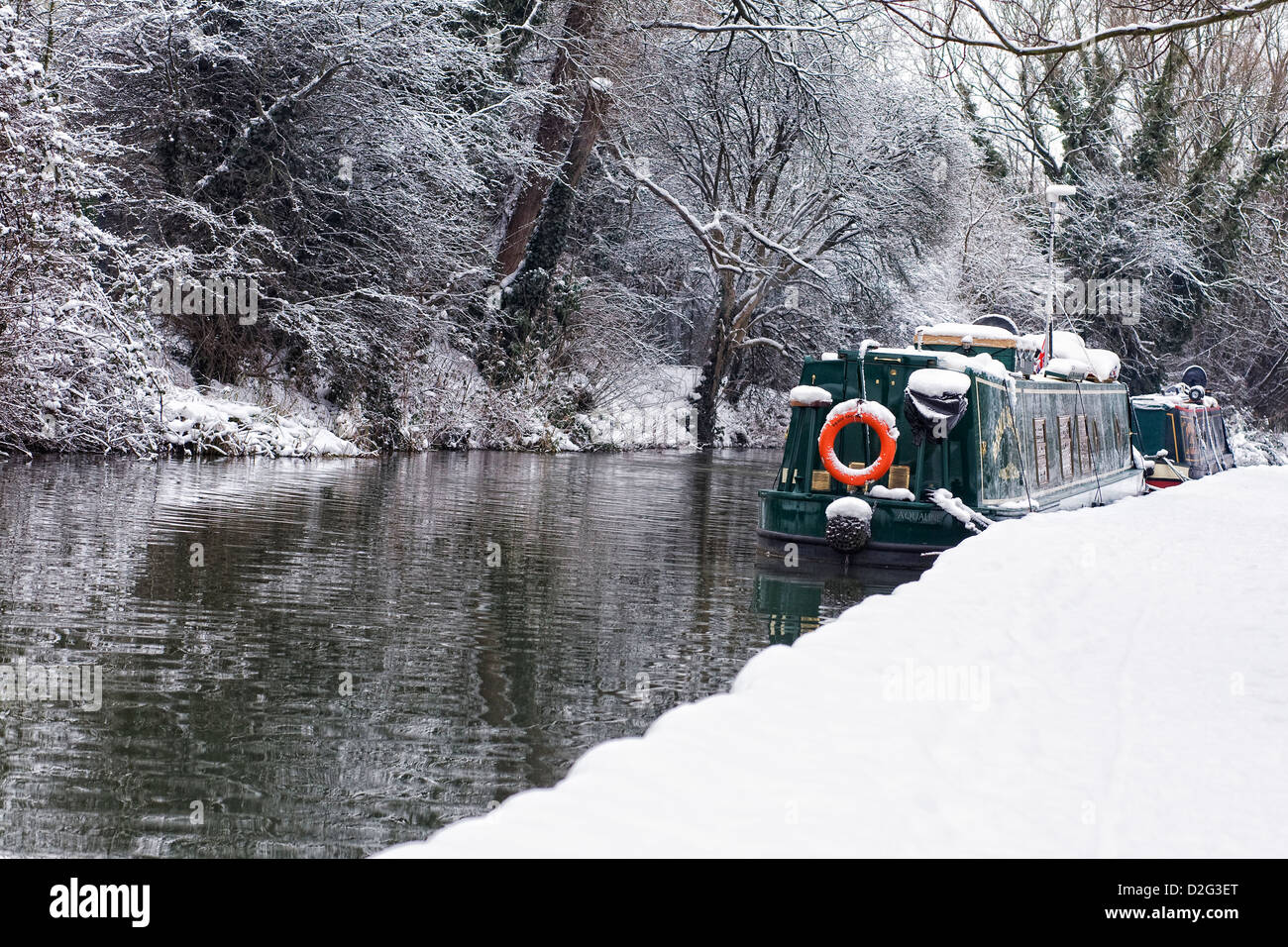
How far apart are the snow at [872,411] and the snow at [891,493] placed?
506 millimetres

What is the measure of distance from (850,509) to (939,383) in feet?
4.53

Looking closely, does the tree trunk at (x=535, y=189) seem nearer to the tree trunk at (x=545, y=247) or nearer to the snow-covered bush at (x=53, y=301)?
the tree trunk at (x=545, y=247)

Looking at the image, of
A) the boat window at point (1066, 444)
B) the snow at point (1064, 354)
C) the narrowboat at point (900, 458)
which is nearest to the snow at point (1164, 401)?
the snow at point (1064, 354)

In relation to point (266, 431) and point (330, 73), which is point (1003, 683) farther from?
point (330, 73)

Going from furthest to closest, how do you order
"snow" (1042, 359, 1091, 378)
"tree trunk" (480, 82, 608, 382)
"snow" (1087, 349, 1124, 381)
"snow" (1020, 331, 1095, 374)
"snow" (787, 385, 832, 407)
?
"tree trunk" (480, 82, 608, 382)
"snow" (1087, 349, 1124, 381)
"snow" (1042, 359, 1091, 378)
"snow" (1020, 331, 1095, 374)
"snow" (787, 385, 832, 407)

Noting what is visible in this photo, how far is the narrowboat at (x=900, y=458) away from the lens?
39.1ft

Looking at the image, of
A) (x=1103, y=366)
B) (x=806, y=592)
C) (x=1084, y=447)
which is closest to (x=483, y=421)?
(x=1103, y=366)

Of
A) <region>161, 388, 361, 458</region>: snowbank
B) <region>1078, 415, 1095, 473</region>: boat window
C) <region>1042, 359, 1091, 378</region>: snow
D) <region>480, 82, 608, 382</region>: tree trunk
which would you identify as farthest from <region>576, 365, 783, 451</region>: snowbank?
<region>1042, 359, 1091, 378</region>: snow

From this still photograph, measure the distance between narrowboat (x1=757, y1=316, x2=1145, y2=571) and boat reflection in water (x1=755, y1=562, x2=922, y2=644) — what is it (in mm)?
311

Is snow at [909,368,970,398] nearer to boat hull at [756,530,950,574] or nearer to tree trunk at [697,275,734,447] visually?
boat hull at [756,530,950,574]

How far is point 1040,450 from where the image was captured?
14844 mm

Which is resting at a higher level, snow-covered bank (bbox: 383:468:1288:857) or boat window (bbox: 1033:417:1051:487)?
boat window (bbox: 1033:417:1051:487)

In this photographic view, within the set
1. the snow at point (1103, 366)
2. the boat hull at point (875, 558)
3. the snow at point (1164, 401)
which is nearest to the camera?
the boat hull at point (875, 558)

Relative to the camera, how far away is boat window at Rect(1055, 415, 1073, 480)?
51.9 feet
